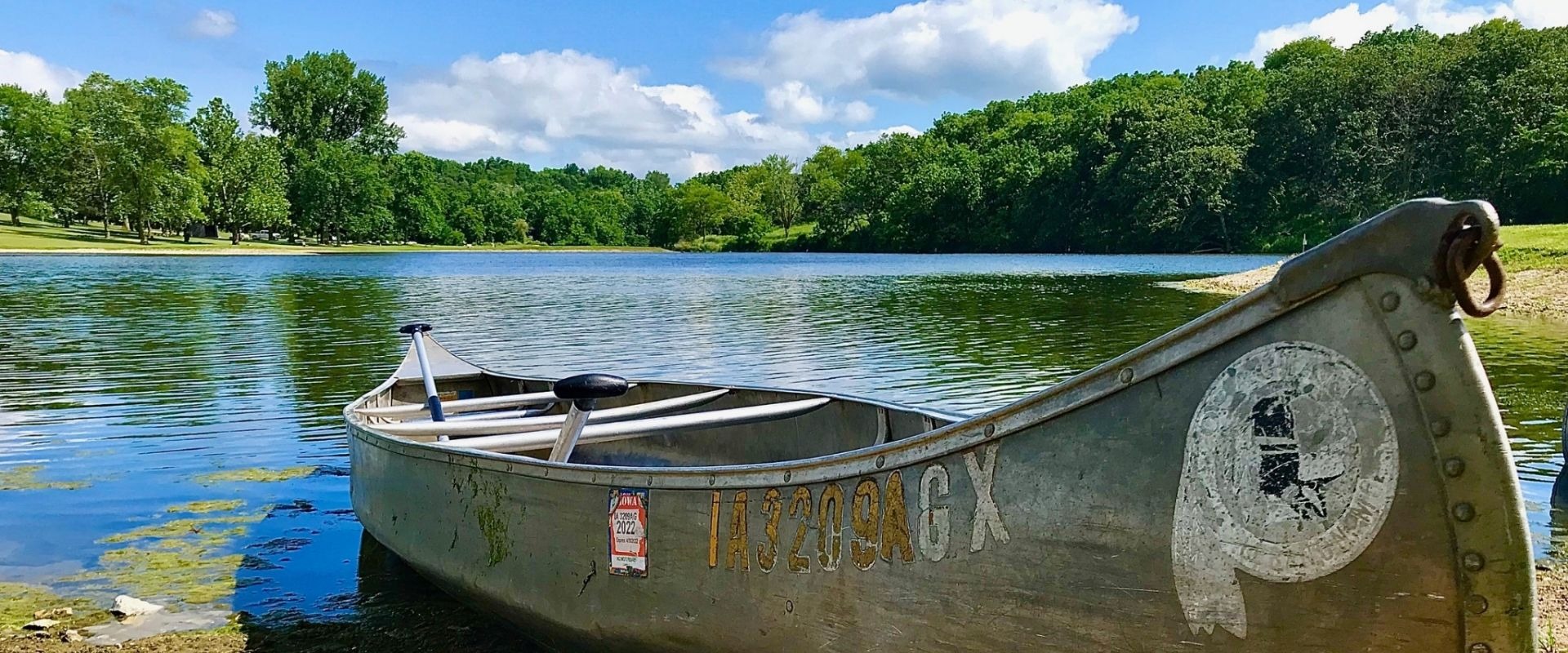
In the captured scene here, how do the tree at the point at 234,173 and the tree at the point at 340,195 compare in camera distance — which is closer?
the tree at the point at 234,173

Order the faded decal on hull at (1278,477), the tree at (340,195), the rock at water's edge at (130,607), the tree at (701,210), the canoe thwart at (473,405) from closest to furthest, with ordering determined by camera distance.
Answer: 1. the faded decal on hull at (1278,477)
2. the rock at water's edge at (130,607)
3. the canoe thwart at (473,405)
4. the tree at (340,195)
5. the tree at (701,210)

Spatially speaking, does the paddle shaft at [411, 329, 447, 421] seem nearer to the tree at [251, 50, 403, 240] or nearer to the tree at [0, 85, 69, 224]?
the tree at [0, 85, 69, 224]

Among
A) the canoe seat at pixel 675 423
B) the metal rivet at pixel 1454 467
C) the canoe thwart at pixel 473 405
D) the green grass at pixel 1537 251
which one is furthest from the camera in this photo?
the green grass at pixel 1537 251

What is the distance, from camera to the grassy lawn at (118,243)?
2798 inches

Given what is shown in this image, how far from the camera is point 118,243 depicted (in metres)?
78.2

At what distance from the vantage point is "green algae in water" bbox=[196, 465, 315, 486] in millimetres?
9859

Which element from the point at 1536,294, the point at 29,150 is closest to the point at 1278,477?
the point at 1536,294

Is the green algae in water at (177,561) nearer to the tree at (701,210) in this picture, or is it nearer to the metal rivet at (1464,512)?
the metal rivet at (1464,512)

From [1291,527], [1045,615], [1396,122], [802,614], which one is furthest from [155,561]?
[1396,122]

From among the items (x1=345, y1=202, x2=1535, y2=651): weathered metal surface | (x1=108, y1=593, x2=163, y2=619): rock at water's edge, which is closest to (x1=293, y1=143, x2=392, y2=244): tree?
(x1=108, y1=593, x2=163, y2=619): rock at water's edge

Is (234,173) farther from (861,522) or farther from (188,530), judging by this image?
(861,522)

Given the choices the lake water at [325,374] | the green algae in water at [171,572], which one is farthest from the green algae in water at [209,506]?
the green algae in water at [171,572]

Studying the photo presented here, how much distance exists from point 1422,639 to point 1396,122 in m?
→ 86.4

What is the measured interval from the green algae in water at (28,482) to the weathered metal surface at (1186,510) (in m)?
7.38
